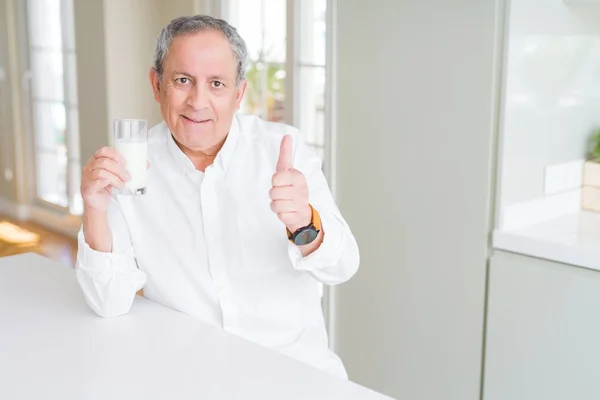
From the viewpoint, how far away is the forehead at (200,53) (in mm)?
1778

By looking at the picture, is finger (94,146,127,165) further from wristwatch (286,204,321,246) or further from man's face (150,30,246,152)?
wristwatch (286,204,321,246)

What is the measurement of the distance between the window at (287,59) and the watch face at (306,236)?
66.2 inches

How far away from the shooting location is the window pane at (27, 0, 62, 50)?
5.76m

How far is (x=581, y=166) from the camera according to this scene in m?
2.84

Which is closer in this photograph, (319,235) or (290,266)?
(319,235)

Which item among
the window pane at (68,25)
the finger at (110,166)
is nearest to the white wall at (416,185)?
the finger at (110,166)

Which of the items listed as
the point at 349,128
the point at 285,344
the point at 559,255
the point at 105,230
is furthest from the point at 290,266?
the point at 349,128

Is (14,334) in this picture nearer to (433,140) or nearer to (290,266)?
(290,266)

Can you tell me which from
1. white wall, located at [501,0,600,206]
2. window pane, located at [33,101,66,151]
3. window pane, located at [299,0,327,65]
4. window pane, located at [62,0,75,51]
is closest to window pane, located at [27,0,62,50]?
window pane, located at [62,0,75,51]

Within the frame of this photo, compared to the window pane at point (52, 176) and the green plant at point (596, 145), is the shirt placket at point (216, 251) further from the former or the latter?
the window pane at point (52, 176)

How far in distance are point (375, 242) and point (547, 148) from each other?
2.17ft

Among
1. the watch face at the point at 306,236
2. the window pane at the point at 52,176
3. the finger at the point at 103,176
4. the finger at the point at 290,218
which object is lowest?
the window pane at the point at 52,176

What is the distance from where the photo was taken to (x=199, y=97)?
1.78 meters

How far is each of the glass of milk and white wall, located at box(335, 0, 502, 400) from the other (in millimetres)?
1184
